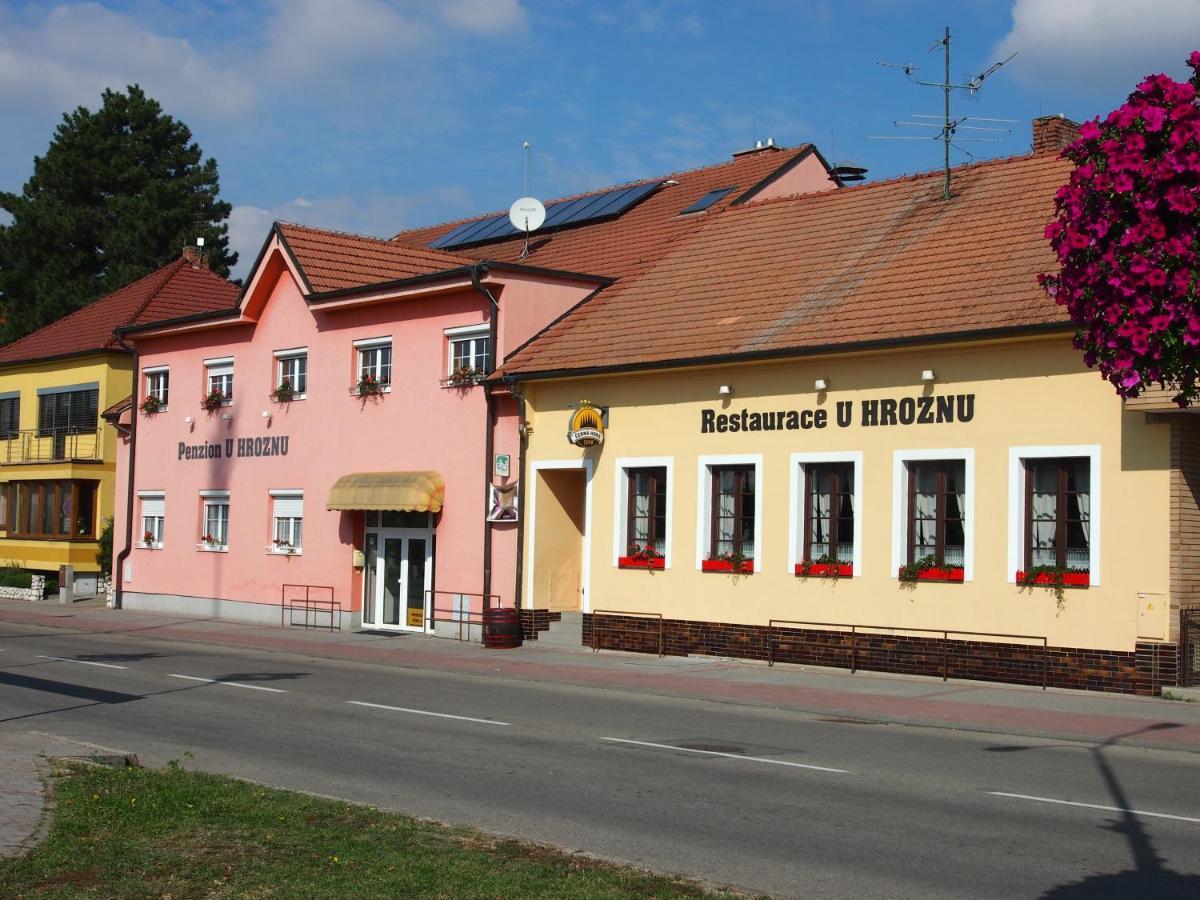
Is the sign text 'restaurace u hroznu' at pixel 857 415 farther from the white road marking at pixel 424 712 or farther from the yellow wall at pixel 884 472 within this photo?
the white road marking at pixel 424 712

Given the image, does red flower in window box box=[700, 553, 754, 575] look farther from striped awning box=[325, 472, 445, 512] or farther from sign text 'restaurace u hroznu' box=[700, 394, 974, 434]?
striped awning box=[325, 472, 445, 512]

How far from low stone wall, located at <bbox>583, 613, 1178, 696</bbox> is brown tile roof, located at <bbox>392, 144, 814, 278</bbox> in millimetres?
8294

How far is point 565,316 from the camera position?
27578mm

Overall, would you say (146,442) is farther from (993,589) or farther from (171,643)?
(993,589)

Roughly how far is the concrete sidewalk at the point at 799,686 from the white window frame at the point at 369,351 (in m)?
5.19

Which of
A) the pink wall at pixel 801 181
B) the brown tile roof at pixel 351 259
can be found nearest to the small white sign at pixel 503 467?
the brown tile roof at pixel 351 259

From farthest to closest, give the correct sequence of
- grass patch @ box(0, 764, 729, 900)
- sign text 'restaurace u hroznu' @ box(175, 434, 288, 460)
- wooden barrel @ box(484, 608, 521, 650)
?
sign text 'restaurace u hroznu' @ box(175, 434, 288, 460)
wooden barrel @ box(484, 608, 521, 650)
grass patch @ box(0, 764, 729, 900)

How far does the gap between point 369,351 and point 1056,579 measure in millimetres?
15866

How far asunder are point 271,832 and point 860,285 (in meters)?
16.0

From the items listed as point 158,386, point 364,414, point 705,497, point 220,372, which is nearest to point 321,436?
point 364,414

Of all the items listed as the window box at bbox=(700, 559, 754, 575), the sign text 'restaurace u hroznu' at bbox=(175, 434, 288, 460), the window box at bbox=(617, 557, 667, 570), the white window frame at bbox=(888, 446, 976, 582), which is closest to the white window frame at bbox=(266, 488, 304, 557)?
the sign text 'restaurace u hroznu' at bbox=(175, 434, 288, 460)

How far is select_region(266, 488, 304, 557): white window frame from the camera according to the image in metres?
31.3

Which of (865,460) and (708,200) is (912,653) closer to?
(865,460)

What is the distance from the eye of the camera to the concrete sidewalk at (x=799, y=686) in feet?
51.0
